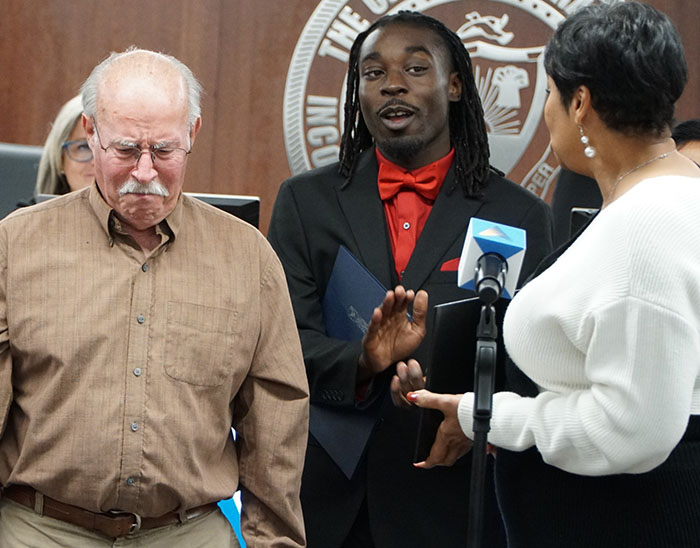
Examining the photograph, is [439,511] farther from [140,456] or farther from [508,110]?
[508,110]

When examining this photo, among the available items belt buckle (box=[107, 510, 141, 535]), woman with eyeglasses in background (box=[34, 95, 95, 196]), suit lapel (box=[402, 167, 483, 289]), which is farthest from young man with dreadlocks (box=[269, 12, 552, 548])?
woman with eyeglasses in background (box=[34, 95, 95, 196])

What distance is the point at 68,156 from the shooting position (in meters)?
3.17

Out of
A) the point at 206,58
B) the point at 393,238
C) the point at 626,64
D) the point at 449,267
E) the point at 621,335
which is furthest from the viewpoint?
the point at 206,58

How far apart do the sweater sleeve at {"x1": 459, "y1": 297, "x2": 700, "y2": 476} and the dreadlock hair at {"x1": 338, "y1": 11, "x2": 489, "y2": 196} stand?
3.11ft

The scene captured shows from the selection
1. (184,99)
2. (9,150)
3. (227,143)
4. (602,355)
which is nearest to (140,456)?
(184,99)

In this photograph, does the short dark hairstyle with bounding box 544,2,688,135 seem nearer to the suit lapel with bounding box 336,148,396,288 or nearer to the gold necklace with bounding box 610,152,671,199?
the gold necklace with bounding box 610,152,671,199

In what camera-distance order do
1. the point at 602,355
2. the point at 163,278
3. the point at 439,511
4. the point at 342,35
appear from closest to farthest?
1. the point at 602,355
2. the point at 163,278
3. the point at 439,511
4. the point at 342,35

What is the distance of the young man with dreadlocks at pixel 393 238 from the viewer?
2.28 m

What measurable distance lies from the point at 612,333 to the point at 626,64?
46cm

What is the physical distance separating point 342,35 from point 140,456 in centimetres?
267

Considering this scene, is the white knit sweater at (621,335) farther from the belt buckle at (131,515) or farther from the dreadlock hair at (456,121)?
the dreadlock hair at (456,121)

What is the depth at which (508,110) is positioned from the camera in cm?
413

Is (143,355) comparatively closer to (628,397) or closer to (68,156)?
(628,397)

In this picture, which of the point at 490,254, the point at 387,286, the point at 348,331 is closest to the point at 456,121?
the point at 387,286
